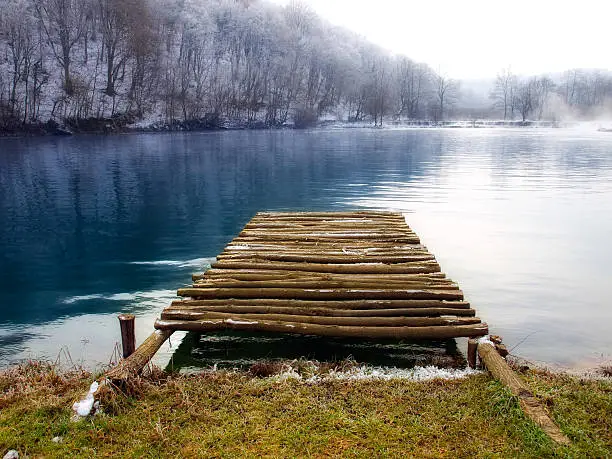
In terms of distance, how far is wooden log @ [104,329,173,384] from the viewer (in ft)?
19.8

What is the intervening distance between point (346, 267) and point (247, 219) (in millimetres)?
11044

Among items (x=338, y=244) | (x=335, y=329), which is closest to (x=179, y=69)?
(x=338, y=244)

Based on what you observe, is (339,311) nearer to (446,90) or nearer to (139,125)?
(139,125)

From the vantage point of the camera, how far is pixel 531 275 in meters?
13.6

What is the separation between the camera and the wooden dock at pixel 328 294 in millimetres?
7750

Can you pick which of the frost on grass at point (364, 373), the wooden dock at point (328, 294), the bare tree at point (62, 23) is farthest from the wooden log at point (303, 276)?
the bare tree at point (62, 23)

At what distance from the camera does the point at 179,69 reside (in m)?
97.2

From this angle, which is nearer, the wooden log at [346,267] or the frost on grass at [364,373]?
the frost on grass at [364,373]

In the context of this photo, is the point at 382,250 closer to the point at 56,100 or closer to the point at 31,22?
the point at 56,100

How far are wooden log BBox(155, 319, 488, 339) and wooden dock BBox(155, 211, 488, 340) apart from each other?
0.05 feet

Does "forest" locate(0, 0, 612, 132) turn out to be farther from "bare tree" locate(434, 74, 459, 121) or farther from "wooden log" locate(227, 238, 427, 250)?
"wooden log" locate(227, 238, 427, 250)

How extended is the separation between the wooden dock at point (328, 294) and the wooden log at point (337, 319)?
0.01 metres

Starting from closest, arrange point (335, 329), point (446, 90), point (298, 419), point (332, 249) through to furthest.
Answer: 1. point (298, 419)
2. point (335, 329)
3. point (332, 249)
4. point (446, 90)

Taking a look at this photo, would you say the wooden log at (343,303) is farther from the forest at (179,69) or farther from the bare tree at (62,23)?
the bare tree at (62,23)
